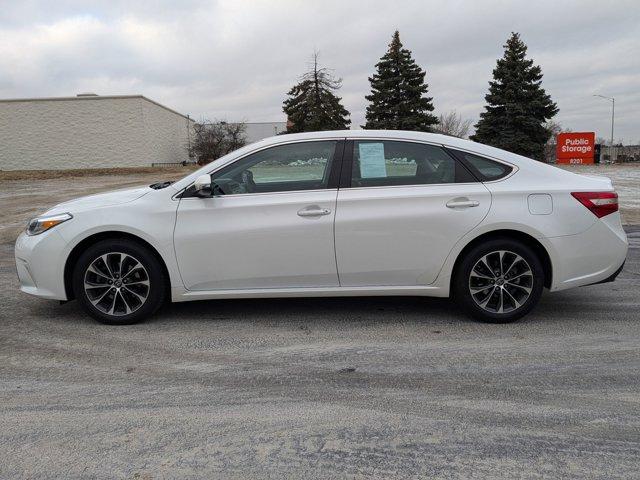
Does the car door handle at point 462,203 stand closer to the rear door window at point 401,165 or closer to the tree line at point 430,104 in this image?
the rear door window at point 401,165

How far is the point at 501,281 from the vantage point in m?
4.62

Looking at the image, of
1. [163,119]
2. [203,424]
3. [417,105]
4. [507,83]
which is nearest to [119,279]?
[203,424]

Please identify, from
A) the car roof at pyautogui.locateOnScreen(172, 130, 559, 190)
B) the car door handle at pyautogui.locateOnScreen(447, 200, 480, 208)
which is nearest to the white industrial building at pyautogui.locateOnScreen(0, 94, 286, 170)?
the car roof at pyautogui.locateOnScreen(172, 130, 559, 190)

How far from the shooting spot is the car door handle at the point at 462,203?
4.54 metres

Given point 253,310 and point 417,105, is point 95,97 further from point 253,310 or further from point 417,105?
point 253,310

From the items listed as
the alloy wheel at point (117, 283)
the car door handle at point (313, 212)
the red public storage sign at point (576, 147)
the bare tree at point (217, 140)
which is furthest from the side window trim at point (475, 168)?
the red public storage sign at point (576, 147)

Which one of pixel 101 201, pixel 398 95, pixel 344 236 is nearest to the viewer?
pixel 344 236

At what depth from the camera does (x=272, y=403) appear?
3281 millimetres

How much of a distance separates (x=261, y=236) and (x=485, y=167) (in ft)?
6.61

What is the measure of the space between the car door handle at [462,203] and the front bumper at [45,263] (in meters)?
3.26

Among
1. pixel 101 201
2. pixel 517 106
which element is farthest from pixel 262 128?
pixel 101 201

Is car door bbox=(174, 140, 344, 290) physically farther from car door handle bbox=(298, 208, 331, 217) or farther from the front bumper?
the front bumper

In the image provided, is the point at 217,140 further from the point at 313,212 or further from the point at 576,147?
the point at 313,212

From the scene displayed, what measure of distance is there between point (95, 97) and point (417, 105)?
27.9m
